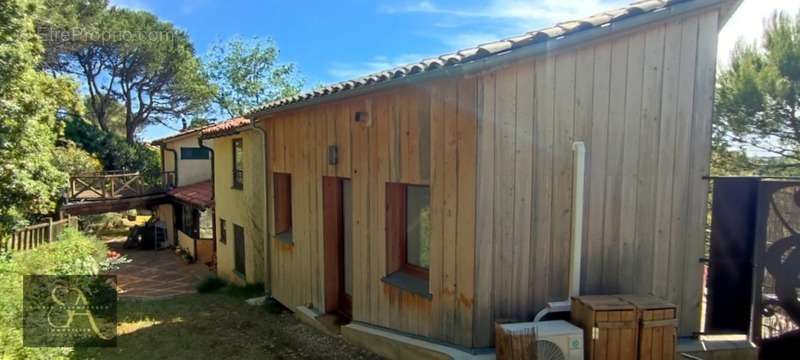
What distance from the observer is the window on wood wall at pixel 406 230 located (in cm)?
556

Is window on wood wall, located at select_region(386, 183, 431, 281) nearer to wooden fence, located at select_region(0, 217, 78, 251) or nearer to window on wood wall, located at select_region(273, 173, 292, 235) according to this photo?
window on wood wall, located at select_region(273, 173, 292, 235)

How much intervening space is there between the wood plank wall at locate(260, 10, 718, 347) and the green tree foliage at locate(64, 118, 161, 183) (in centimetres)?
2632

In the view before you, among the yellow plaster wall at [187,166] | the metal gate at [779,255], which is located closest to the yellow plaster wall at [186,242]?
the yellow plaster wall at [187,166]

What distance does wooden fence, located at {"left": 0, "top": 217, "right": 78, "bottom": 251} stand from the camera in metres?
11.6

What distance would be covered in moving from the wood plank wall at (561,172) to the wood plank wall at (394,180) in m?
0.02

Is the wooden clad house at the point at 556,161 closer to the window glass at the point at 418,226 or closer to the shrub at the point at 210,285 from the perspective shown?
the window glass at the point at 418,226

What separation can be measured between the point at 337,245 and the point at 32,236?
36.8 feet

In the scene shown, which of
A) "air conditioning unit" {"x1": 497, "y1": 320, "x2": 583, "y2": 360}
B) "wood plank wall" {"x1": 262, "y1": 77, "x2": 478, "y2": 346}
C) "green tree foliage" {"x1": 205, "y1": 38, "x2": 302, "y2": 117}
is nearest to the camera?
"air conditioning unit" {"x1": 497, "y1": 320, "x2": 583, "y2": 360}

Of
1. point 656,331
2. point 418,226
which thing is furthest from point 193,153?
point 656,331

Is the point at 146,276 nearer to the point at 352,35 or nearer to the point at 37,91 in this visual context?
the point at 37,91

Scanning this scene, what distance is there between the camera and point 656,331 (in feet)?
13.2

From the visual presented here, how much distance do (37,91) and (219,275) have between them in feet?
24.9

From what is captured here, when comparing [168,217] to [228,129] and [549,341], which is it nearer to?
[228,129]

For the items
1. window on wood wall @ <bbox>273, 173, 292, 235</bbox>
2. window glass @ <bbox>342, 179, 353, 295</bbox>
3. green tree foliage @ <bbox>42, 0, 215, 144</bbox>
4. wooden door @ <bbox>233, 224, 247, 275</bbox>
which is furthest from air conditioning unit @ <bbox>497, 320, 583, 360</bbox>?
green tree foliage @ <bbox>42, 0, 215, 144</bbox>
